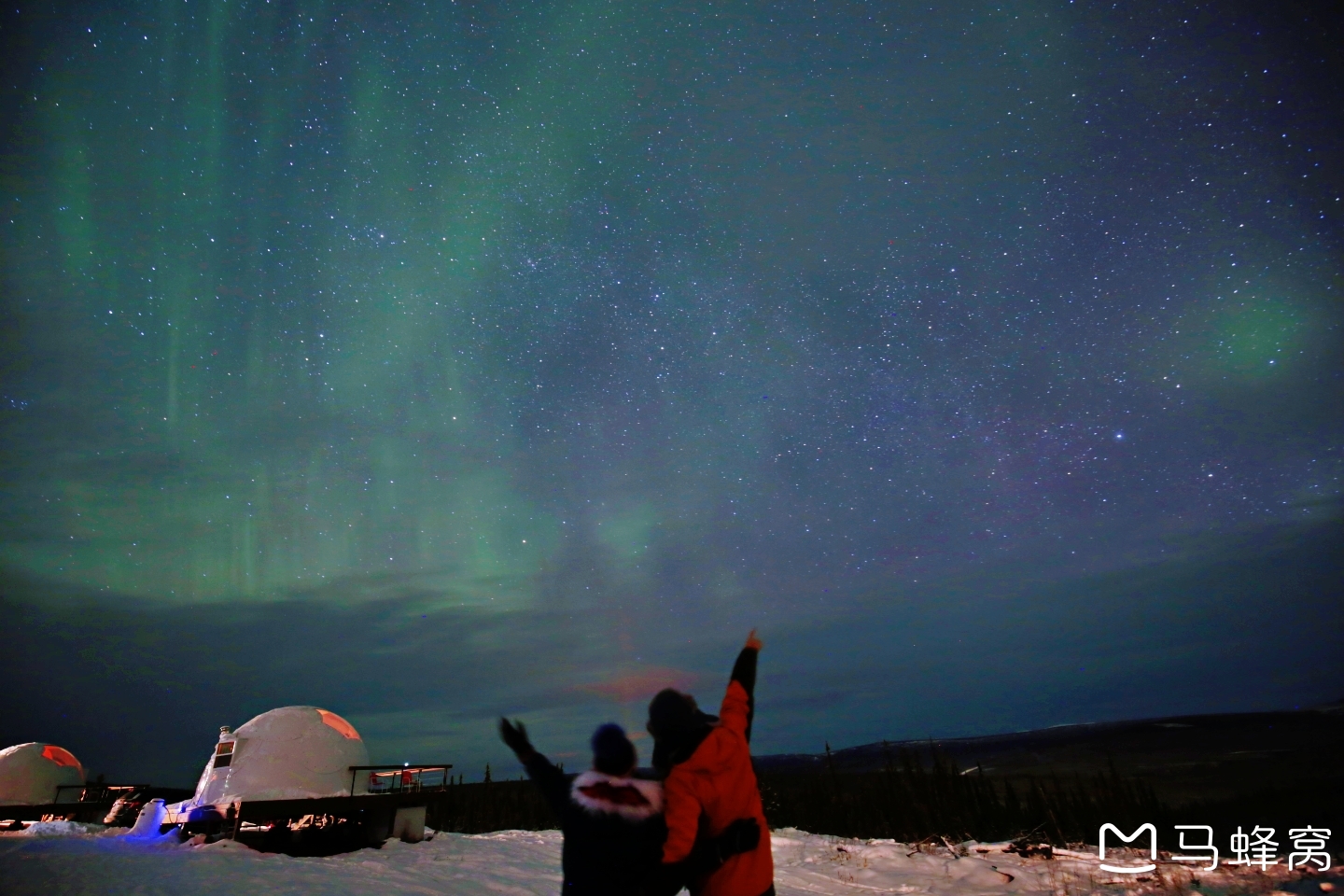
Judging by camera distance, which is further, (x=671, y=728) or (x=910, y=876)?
(x=910, y=876)

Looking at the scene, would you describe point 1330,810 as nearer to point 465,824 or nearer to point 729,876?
point 465,824

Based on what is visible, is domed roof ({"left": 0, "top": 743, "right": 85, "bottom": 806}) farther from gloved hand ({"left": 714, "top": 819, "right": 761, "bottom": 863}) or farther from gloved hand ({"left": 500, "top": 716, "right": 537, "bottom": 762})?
gloved hand ({"left": 714, "top": 819, "right": 761, "bottom": 863})

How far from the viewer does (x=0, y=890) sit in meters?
9.26

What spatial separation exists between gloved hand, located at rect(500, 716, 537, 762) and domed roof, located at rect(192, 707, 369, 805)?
806 inches

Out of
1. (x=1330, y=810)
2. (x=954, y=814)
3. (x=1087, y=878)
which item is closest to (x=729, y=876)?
(x=1087, y=878)

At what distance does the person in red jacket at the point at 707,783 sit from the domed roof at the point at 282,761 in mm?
21434

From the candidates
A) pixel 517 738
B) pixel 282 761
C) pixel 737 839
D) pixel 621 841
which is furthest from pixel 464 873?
pixel 737 839

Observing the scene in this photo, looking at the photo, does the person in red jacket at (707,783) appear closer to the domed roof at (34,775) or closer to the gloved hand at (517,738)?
the gloved hand at (517,738)

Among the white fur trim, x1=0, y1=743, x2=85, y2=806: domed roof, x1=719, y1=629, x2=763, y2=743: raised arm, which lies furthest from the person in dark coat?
x1=0, y1=743, x2=85, y2=806: domed roof

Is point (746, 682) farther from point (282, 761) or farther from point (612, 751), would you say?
point (282, 761)

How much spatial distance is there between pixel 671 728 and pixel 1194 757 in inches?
4895

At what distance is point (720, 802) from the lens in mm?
3820

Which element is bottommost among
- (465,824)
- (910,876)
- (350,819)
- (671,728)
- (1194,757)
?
(1194,757)

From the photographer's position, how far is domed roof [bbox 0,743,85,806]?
30281mm
